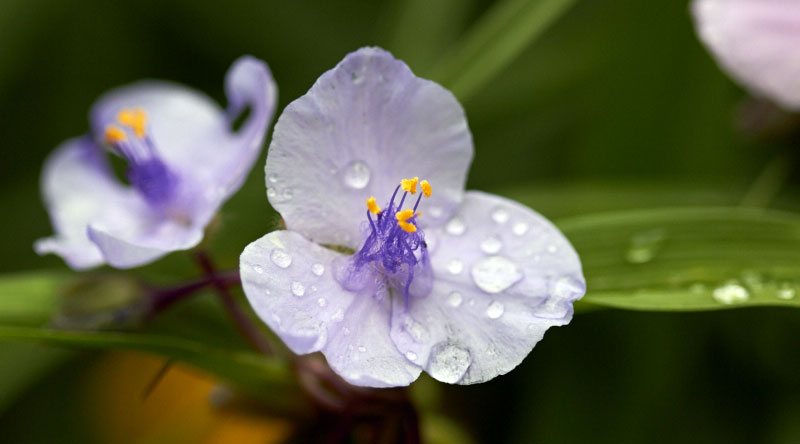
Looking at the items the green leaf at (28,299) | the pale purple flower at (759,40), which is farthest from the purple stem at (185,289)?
the pale purple flower at (759,40)

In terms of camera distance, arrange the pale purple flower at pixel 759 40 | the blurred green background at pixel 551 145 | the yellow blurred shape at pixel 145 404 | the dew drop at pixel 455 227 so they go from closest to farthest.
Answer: the dew drop at pixel 455 227 < the pale purple flower at pixel 759 40 < the blurred green background at pixel 551 145 < the yellow blurred shape at pixel 145 404

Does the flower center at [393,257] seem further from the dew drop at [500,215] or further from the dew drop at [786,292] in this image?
the dew drop at [786,292]

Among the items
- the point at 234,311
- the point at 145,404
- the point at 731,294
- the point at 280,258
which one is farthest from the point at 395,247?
the point at 145,404

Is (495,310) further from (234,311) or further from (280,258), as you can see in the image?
(234,311)

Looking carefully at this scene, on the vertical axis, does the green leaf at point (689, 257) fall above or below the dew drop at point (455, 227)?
above

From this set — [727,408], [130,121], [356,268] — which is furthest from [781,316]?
[130,121]
